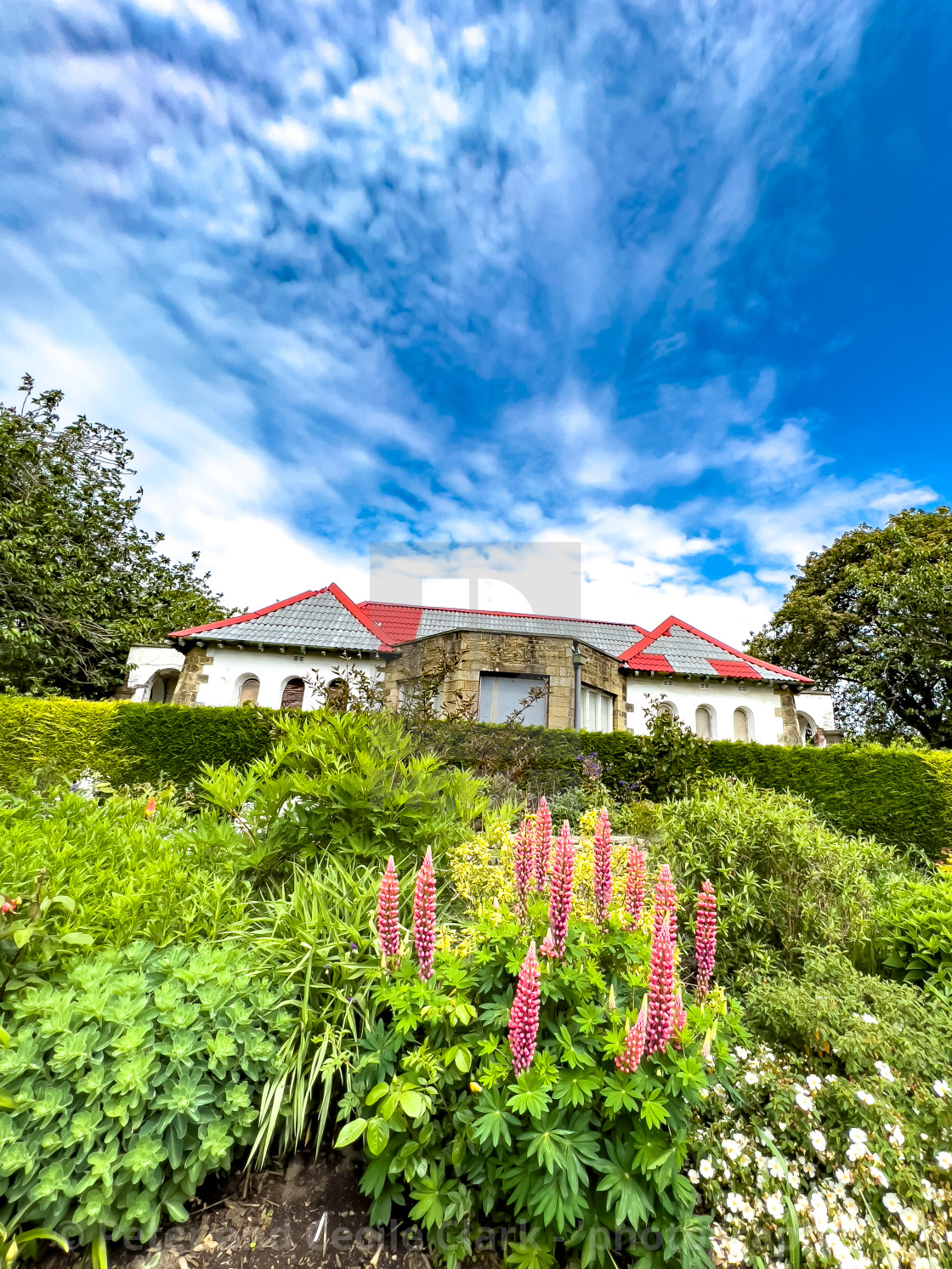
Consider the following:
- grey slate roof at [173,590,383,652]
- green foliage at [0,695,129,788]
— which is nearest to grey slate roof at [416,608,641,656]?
grey slate roof at [173,590,383,652]

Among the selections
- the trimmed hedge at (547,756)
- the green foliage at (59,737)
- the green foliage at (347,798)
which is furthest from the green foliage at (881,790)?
the green foliage at (59,737)

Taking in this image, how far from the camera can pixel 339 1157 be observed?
2.14 meters

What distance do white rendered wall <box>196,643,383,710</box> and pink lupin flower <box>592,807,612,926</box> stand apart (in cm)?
1291

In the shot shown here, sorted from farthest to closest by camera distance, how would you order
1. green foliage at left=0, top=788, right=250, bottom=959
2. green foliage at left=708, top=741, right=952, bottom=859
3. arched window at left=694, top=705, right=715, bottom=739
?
arched window at left=694, top=705, right=715, bottom=739 < green foliage at left=708, top=741, right=952, bottom=859 < green foliage at left=0, top=788, right=250, bottom=959

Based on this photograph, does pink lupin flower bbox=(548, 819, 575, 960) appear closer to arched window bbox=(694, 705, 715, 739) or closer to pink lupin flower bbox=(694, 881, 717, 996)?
pink lupin flower bbox=(694, 881, 717, 996)

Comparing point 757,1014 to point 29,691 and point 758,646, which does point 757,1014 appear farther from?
point 758,646

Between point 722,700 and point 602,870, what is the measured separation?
52.9ft

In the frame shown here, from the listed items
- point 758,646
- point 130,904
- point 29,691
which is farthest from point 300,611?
point 758,646

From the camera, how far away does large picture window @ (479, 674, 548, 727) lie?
42.9 ft

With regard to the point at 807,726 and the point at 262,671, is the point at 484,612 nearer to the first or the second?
the point at 262,671

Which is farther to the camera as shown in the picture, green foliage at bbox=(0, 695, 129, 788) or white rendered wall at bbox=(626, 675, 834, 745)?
white rendered wall at bbox=(626, 675, 834, 745)

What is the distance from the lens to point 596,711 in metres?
14.5

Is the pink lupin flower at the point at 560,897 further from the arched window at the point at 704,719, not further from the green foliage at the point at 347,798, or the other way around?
the arched window at the point at 704,719

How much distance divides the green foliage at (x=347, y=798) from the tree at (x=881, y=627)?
716 inches
